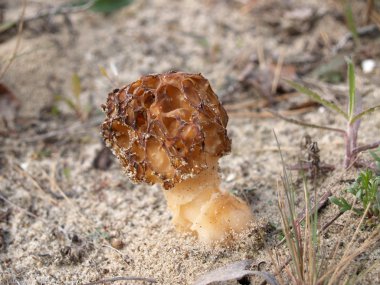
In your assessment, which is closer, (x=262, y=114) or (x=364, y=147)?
(x=364, y=147)

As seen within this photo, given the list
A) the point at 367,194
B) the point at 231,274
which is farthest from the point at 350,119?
A: the point at 231,274

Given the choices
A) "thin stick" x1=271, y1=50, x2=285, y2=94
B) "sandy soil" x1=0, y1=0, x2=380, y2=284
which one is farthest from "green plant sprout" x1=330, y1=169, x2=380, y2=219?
"thin stick" x1=271, y1=50, x2=285, y2=94

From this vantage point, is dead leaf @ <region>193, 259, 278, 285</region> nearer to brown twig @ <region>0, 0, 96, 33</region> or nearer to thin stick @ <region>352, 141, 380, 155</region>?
thin stick @ <region>352, 141, 380, 155</region>

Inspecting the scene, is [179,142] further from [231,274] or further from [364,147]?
[364,147]

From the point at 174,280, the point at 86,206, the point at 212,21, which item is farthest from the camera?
the point at 212,21

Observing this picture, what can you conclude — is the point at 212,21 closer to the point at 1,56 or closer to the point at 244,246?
the point at 1,56

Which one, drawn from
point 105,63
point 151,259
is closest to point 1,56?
point 105,63

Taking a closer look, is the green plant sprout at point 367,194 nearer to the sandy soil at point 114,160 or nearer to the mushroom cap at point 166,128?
→ the sandy soil at point 114,160
